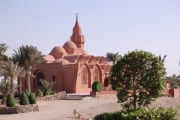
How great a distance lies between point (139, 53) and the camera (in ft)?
52.8

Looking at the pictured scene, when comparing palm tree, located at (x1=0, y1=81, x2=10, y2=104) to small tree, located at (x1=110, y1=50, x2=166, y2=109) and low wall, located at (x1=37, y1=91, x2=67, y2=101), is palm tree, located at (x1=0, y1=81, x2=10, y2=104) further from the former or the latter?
small tree, located at (x1=110, y1=50, x2=166, y2=109)

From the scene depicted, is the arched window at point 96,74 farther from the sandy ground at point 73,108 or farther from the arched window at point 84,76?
the sandy ground at point 73,108

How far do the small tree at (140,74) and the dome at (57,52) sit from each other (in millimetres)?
26640

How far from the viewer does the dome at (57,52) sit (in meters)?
42.6

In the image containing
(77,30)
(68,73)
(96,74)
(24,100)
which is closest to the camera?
(24,100)

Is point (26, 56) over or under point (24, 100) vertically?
over

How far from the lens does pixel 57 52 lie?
42.7m

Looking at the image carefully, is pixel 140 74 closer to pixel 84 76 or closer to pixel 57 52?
pixel 84 76

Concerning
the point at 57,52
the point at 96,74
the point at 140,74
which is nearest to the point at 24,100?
the point at 140,74

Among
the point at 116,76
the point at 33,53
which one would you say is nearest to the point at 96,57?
the point at 33,53

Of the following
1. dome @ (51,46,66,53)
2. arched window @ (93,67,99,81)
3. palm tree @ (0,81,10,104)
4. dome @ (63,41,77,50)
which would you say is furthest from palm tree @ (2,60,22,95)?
dome @ (63,41,77,50)

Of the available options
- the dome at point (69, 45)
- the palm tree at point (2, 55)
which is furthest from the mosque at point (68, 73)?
the palm tree at point (2, 55)

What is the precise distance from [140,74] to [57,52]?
27788 millimetres

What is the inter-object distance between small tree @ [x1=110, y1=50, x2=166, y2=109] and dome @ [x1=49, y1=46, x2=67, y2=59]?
2664 centimetres
